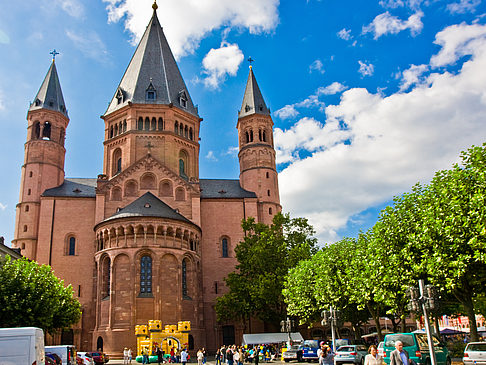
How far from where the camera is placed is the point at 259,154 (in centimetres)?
6216

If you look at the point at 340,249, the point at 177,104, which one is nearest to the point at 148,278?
the point at 340,249

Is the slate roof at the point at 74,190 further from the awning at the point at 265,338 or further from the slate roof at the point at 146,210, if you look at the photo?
the awning at the point at 265,338

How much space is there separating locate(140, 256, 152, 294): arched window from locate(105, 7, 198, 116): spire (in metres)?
22.6

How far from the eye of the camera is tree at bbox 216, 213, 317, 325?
152ft

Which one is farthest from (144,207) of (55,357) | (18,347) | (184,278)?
(18,347)

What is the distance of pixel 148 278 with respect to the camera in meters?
45.9

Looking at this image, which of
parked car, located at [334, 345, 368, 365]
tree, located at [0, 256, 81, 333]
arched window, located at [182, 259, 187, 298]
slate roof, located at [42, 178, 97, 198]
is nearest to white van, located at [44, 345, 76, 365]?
tree, located at [0, 256, 81, 333]

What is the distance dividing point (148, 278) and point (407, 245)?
96.6ft

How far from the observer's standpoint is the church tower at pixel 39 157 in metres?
54.1

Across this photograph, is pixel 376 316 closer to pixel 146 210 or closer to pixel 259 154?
pixel 146 210

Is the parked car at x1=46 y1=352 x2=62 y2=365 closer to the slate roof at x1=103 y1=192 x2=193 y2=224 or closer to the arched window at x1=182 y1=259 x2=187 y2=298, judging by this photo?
the slate roof at x1=103 y1=192 x2=193 y2=224

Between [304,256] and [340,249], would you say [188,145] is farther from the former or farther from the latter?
[340,249]

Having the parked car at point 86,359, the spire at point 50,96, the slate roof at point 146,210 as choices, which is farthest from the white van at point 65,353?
the spire at point 50,96

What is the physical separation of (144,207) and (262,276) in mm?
14548
